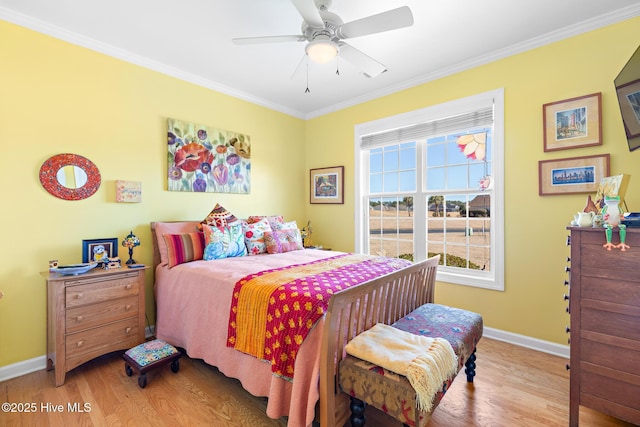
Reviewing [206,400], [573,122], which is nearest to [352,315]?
[206,400]

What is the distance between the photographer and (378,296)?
1805 mm

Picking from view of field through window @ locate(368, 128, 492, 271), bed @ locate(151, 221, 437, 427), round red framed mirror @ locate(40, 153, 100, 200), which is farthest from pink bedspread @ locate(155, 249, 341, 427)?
view of field through window @ locate(368, 128, 492, 271)

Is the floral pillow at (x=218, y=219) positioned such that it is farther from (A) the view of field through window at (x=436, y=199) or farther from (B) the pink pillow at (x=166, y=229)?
(A) the view of field through window at (x=436, y=199)

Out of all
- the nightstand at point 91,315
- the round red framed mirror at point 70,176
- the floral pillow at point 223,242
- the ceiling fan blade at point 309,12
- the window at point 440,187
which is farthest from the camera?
the window at point 440,187

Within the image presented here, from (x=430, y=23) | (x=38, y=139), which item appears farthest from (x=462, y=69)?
(x=38, y=139)

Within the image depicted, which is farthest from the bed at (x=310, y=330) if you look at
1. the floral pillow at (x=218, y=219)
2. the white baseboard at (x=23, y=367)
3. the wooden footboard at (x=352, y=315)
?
the white baseboard at (x=23, y=367)

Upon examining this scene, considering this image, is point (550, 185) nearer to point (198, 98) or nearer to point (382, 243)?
point (382, 243)

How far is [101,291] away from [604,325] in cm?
335

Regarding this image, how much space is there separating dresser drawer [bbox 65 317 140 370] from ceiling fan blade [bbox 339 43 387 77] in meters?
2.79

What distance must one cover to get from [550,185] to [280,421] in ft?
9.27

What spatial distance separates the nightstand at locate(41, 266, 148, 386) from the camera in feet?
6.82

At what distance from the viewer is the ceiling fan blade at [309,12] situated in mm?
1653

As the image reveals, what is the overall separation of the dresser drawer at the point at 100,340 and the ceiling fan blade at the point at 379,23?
112 inches

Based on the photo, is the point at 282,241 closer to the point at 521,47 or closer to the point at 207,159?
the point at 207,159
